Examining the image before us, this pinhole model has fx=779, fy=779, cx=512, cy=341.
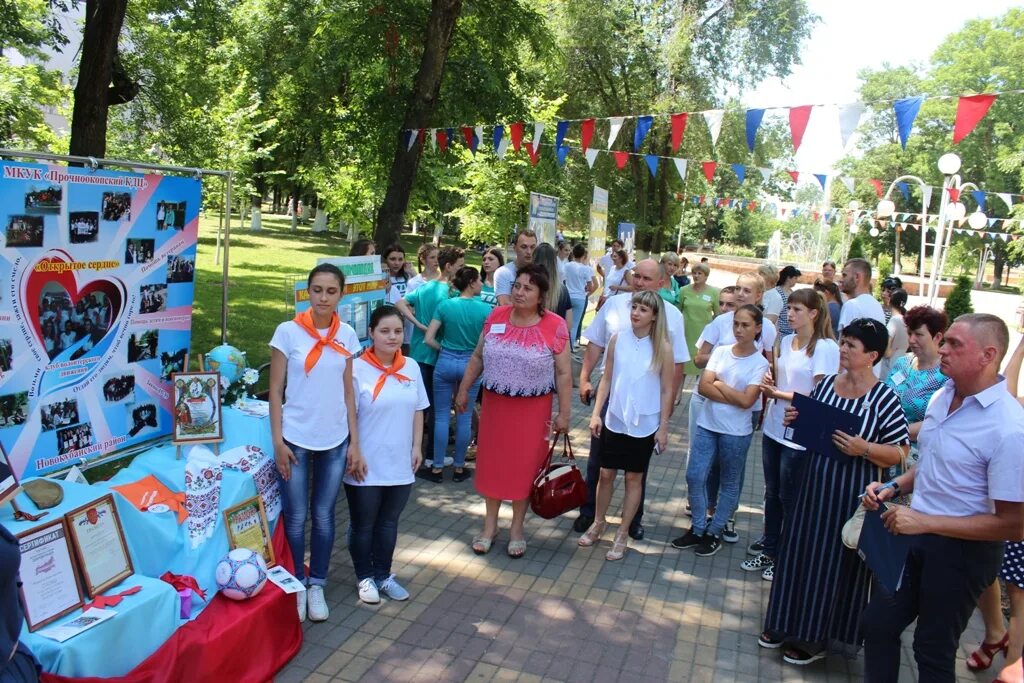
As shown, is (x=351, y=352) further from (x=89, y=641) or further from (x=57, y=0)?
(x=57, y=0)

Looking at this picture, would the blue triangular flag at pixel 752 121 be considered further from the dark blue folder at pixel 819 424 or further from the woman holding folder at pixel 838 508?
the dark blue folder at pixel 819 424

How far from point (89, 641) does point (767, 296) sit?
7932 mm

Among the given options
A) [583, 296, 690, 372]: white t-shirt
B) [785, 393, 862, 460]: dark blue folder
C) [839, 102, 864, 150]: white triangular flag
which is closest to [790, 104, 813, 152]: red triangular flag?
[839, 102, 864, 150]: white triangular flag

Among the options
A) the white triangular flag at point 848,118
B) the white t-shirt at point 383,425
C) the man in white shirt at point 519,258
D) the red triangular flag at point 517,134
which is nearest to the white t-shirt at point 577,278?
the red triangular flag at point 517,134

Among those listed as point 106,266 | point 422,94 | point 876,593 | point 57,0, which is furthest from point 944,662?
point 57,0

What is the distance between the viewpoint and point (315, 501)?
4.15 metres

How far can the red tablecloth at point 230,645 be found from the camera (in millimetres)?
3160

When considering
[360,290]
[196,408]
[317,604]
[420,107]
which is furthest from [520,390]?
[420,107]

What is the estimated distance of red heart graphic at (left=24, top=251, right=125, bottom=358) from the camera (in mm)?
3992

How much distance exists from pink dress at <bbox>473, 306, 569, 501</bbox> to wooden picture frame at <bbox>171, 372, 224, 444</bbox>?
1636 mm

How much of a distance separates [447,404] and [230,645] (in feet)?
11.0

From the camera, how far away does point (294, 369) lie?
13.1 feet

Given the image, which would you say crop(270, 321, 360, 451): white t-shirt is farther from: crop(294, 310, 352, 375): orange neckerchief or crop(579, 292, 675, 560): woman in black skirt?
crop(579, 292, 675, 560): woman in black skirt

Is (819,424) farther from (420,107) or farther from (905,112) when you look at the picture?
(420,107)
